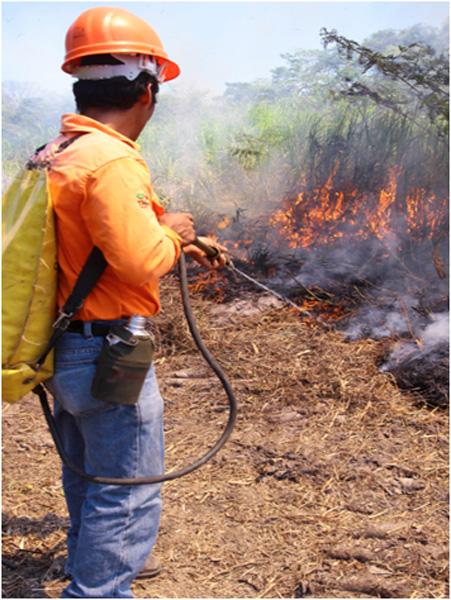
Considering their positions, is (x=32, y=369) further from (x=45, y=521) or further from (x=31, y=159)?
(x=45, y=521)

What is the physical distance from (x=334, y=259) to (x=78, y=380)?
4.39m

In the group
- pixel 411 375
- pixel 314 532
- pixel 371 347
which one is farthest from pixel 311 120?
pixel 314 532

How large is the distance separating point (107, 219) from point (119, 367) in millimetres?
Answer: 490

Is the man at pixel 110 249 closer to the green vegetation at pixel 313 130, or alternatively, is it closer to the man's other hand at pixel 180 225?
the man's other hand at pixel 180 225

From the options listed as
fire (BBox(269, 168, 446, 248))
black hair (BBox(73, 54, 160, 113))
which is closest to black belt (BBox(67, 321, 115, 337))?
black hair (BBox(73, 54, 160, 113))

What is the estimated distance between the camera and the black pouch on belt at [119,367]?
96.6 inches

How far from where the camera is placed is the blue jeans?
2.55 meters

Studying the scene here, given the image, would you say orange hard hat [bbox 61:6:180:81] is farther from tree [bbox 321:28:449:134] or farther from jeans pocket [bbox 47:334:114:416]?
tree [bbox 321:28:449:134]

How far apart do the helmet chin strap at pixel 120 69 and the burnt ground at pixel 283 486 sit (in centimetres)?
200

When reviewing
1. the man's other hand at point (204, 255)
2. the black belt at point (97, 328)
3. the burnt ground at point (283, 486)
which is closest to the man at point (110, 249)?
the black belt at point (97, 328)

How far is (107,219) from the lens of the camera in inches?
89.7

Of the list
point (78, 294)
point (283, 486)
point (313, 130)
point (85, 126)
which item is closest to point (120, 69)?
point (85, 126)

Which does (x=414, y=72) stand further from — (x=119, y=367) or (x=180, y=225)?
(x=119, y=367)

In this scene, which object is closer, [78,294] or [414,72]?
[78,294]
